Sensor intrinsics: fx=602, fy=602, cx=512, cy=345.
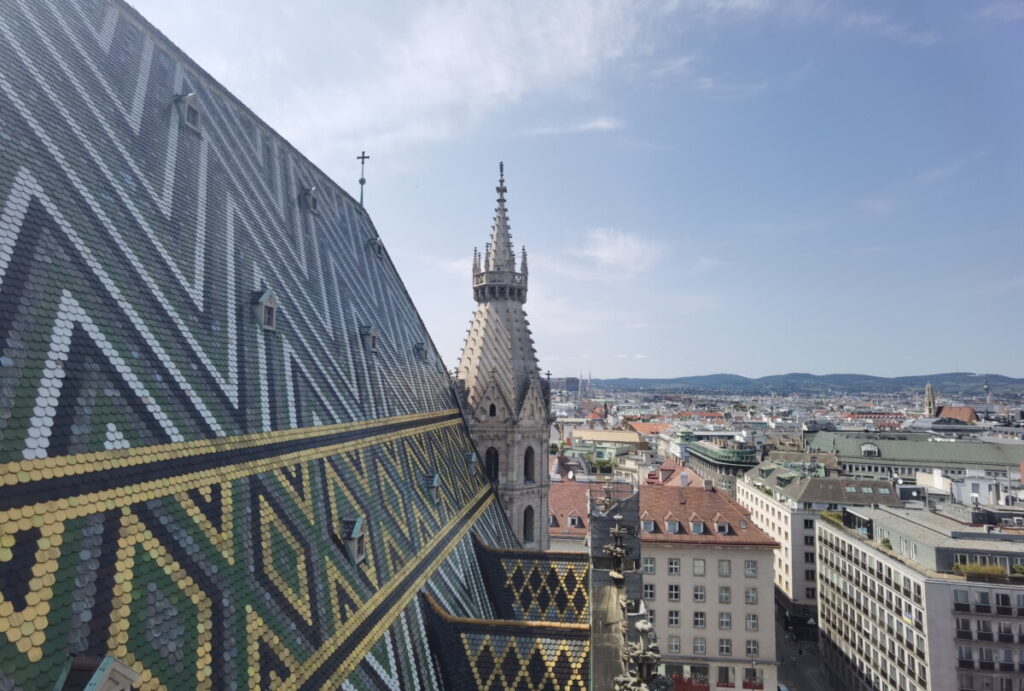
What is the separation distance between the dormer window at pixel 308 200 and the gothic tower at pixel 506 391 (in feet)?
41.6

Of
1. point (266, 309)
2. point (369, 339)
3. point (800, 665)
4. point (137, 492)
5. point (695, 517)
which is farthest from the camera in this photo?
point (800, 665)

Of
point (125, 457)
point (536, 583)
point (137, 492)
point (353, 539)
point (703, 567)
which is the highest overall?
point (125, 457)

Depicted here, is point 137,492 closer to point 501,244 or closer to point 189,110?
point 189,110

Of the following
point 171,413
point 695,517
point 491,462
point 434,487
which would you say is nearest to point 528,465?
point 491,462

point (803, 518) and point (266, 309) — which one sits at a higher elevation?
point (266, 309)

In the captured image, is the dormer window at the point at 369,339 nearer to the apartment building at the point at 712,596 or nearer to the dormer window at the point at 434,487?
the dormer window at the point at 434,487

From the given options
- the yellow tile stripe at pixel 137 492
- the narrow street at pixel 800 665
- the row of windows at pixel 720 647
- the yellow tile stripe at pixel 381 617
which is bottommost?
the narrow street at pixel 800 665

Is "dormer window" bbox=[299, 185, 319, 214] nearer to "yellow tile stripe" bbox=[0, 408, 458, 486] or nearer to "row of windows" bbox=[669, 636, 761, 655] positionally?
"yellow tile stripe" bbox=[0, 408, 458, 486]

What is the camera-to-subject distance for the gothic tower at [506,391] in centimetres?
2919

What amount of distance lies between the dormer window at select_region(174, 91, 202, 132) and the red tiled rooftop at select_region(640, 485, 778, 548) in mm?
40052

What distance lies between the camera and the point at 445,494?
19.9 m

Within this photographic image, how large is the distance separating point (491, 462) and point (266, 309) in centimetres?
1854

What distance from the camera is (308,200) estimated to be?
19.0 meters

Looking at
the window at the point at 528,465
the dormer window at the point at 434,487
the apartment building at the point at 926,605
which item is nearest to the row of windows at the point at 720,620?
the apartment building at the point at 926,605
